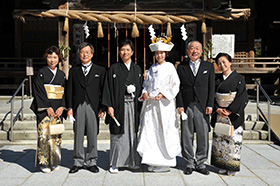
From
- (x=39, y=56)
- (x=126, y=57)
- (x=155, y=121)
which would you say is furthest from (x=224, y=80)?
(x=39, y=56)

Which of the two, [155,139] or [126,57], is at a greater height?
[126,57]

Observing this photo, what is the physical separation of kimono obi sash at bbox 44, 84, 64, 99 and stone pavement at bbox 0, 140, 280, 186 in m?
1.15

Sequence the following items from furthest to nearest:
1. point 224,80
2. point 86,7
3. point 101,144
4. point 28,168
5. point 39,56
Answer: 1. point 39,56
2. point 86,7
3. point 101,144
4. point 28,168
5. point 224,80

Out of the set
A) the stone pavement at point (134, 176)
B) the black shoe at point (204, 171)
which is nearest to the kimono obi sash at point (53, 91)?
the stone pavement at point (134, 176)

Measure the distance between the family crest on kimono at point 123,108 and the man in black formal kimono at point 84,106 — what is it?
0.22 m

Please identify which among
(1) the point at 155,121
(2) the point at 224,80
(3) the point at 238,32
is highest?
(3) the point at 238,32

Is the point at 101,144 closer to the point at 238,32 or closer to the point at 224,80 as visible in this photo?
the point at 224,80

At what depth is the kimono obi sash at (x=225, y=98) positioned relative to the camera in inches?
157

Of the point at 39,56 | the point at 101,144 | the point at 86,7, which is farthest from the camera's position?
the point at 39,56

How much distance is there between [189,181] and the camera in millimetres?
3727

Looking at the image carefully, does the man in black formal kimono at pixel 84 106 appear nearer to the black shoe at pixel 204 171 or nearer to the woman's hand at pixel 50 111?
the woman's hand at pixel 50 111

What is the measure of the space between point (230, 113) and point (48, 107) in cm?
272

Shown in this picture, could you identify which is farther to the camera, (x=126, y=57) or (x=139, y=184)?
(x=126, y=57)

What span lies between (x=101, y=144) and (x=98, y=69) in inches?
90.9
